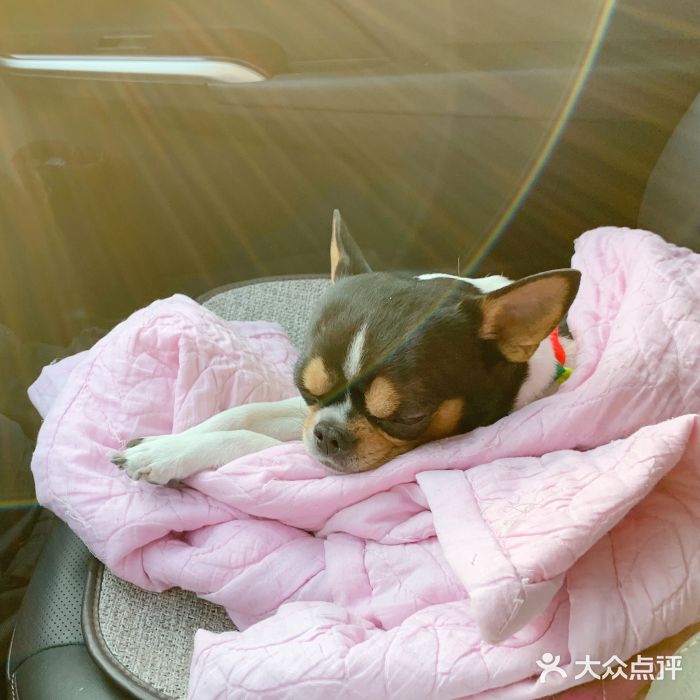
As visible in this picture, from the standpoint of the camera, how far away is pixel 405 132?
287cm

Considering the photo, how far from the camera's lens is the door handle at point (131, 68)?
2691 mm

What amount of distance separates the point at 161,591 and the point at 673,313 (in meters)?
1.22

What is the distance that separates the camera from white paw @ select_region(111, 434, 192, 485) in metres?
1.70

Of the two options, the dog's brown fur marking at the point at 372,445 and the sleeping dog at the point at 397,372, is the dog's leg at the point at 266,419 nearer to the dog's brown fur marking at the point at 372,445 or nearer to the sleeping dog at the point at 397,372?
the sleeping dog at the point at 397,372

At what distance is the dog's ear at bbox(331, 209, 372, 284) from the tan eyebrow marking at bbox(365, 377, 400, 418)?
0.41 meters

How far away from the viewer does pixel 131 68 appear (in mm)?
2734

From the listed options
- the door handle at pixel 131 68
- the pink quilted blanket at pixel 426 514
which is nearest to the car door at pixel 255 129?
the door handle at pixel 131 68

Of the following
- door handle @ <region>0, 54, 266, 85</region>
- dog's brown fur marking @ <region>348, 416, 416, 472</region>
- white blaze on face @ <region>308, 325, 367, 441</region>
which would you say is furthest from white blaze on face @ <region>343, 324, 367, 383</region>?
door handle @ <region>0, 54, 266, 85</region>

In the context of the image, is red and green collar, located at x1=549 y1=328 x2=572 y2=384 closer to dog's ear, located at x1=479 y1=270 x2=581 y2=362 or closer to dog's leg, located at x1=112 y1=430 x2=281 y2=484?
dog's ear, located at x1=479 y1=270 x2=581 y2=362

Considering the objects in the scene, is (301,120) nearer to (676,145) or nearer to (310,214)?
(310,214)

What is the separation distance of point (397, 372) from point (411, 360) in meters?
0.04

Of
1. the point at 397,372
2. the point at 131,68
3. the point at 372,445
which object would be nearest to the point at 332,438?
the point at 372,445

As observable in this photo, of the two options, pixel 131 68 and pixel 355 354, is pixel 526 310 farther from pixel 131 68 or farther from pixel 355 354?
pixel 131 68

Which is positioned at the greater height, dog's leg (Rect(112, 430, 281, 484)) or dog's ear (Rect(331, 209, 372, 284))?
dog's ear (Rect(331, 209, 372, 284))
